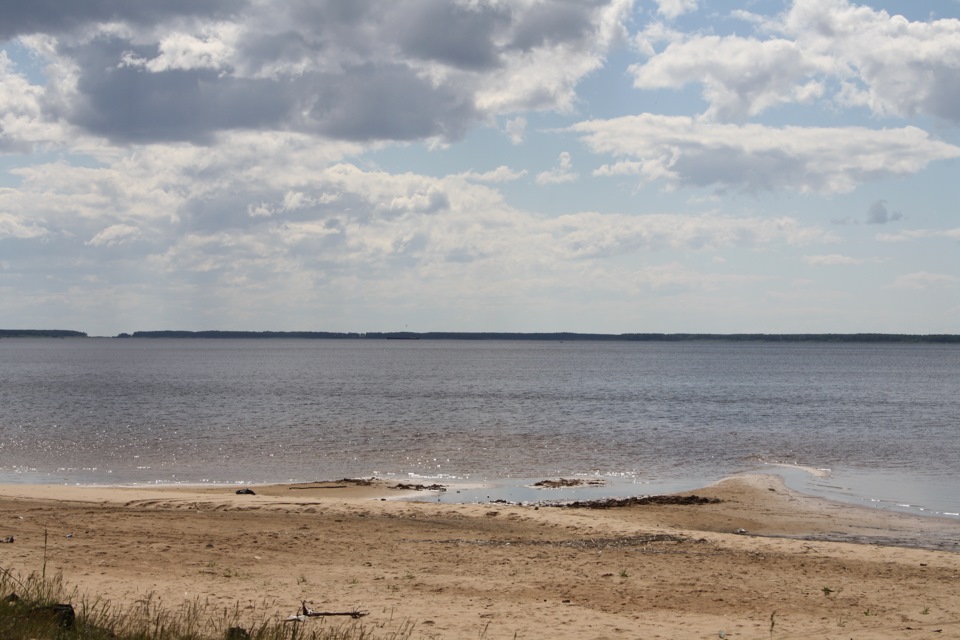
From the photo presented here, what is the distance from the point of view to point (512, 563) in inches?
655

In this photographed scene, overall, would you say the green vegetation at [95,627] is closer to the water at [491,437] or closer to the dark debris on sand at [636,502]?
the dark debris on sand at [636,502]

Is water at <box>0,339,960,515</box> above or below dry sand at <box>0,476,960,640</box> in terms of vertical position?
below

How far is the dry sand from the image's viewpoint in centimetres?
1297

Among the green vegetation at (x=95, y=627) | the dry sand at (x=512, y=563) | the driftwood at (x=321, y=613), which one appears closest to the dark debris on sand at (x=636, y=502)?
the dry sand at (x=512, y=563)

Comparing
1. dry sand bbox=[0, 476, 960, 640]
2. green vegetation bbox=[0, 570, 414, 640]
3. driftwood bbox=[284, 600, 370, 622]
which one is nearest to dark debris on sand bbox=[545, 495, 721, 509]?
dry sand bbox=[0, 476, 960, 640]

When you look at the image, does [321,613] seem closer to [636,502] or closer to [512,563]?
[512,563]

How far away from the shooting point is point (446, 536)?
63.9 ft

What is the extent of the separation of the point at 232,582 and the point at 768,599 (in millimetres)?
8659

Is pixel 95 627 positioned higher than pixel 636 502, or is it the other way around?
pixel 95 627

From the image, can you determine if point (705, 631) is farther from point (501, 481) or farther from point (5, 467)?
point (5, 467)

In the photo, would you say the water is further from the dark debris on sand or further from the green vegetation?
the green vegetation

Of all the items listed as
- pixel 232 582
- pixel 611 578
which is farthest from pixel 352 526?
pixel 611 578

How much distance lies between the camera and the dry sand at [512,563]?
42.5 ft

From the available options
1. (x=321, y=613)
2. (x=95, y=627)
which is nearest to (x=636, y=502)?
(x=321, y=613)
